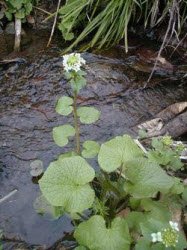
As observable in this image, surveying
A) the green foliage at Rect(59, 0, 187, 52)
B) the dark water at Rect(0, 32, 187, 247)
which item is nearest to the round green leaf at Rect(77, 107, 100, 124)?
the dark water at Rect(0, 32, 187, 247)

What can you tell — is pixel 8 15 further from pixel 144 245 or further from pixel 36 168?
pixel 144 245

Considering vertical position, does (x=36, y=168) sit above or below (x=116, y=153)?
below

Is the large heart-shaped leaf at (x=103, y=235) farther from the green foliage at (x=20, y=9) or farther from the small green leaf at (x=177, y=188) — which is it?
the green foliage at (x=20, y=9)

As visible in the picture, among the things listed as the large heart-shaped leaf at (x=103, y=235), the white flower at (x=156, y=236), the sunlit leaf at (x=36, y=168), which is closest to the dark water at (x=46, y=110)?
the sunlit leaf at (x=36, y=168)

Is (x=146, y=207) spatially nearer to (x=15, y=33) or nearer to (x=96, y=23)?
(x=96, y=23)

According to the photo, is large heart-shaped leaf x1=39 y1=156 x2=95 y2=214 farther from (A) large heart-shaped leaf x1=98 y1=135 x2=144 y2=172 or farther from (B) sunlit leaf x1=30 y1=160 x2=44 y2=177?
(B) sunlit leaf x1=30 y1=160 x2=44 y2=177

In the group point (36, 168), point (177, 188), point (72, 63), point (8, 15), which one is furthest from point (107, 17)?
point (177, 188)
